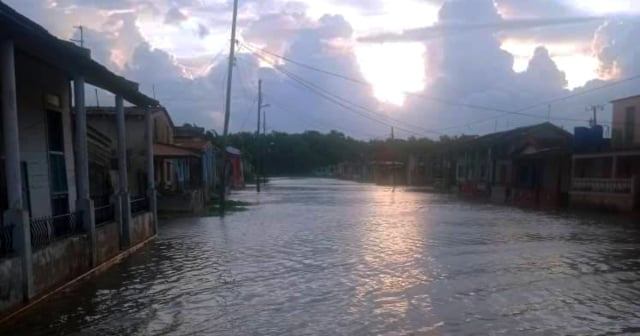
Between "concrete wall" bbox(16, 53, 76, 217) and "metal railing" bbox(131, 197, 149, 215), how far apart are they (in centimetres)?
355

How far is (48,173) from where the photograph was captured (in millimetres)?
14359

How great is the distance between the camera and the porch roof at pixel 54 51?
8.89 meters

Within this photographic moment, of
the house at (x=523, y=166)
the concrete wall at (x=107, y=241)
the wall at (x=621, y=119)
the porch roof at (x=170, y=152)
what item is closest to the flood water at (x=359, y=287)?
the concrete wall at (x=107, y=241)

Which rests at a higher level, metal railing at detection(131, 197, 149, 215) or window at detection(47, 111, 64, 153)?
window at detection(47, 111, 64, 153)

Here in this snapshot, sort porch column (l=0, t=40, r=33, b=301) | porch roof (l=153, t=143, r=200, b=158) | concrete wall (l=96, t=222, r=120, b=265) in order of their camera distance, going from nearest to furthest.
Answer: porch column (l=0, t=40, r=33, b=301)
concrete wall (l=96, t=222, r=120, b=265)
porch roof (l=153, t=143, r=200, b=158)

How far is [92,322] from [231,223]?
16.2m

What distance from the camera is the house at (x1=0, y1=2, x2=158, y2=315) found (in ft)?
30.3

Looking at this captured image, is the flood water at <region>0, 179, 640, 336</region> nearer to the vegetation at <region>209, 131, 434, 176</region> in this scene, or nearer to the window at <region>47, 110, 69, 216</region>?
the window at <region>47, 110, 69, 216</region>

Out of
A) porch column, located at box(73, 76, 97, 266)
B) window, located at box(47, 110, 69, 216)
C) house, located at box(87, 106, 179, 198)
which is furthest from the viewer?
house, located at box(87, 106, 179, 198)

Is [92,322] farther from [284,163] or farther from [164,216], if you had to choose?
[284,163]

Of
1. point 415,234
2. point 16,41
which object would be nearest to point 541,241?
point 415,234

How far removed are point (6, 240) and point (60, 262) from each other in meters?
2.04

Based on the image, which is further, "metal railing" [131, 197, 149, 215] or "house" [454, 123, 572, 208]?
"house" [454, 123, 572, 208]

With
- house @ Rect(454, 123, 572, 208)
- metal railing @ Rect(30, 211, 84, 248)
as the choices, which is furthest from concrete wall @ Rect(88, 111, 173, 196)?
house @ Rect(454, 123, 572, 208)
